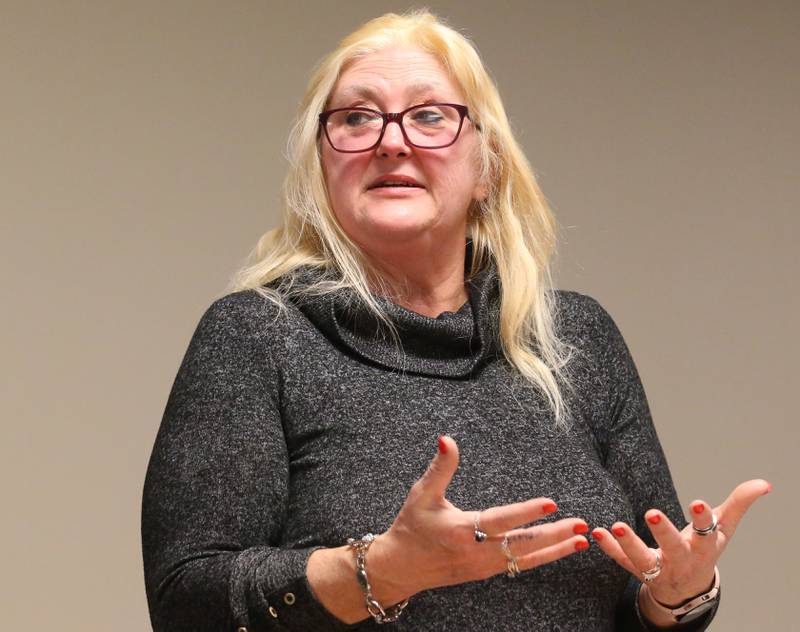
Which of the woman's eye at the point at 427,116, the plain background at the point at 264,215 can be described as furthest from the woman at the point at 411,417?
the plain background at the point at 264,215

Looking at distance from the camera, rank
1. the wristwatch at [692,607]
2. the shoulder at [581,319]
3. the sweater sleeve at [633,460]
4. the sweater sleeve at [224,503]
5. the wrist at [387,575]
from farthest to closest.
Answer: the shoulder at [581,319], the sweater sleeve at [633,460], the wristwatch at [692,607], the sweater sleeve at [224,503], the wrist at [387,575]

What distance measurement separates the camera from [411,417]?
5.74 feet

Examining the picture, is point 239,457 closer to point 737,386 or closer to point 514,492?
point 514,492

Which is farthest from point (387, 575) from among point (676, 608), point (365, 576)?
point (676, 608)

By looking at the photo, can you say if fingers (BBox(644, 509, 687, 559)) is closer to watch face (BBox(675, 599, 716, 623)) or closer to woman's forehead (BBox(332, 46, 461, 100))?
watch face (BBox(675, 599, 716, 623))

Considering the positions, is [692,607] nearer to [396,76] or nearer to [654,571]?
[654,571]

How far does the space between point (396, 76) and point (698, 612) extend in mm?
775

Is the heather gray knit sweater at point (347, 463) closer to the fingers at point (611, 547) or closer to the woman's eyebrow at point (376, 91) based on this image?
the fingers at point (611, 547)

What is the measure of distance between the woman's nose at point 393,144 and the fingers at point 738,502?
61cm

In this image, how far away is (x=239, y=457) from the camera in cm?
166

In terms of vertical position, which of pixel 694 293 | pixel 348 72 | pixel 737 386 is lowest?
pixel 737 386

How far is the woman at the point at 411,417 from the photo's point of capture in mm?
1550

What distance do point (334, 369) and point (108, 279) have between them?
1.07 metres

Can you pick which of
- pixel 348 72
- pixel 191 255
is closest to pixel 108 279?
pixel 191 255
